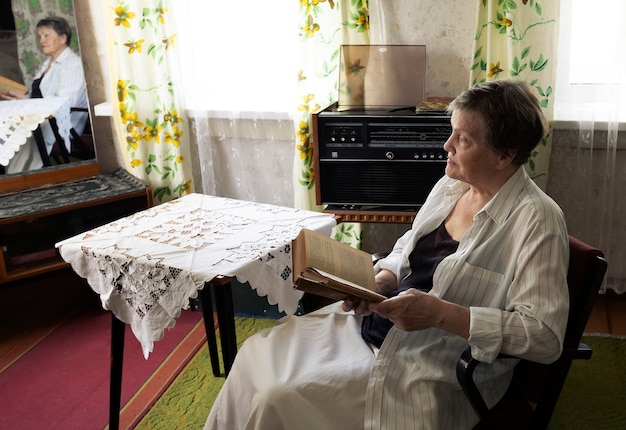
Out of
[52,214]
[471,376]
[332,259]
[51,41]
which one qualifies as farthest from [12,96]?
[471,376]

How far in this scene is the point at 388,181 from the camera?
240cm

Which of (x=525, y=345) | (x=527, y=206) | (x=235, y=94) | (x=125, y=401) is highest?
(x=235, y=94)

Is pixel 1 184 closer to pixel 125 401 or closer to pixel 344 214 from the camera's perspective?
pixel 125 401

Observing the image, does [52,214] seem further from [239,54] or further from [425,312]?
[425,312]

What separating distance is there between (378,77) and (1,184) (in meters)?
1.78

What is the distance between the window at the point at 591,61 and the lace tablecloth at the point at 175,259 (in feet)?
4.32

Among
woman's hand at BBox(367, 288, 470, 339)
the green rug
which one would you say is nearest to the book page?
woman's hand at BBox(367, 288, 470, 339)

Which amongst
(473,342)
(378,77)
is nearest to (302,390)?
(473,342)

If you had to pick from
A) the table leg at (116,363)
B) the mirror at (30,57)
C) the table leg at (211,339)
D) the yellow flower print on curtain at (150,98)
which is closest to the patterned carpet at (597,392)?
the table leg at (211,339)

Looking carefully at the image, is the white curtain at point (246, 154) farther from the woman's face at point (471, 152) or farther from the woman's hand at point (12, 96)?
the woman's face at point (471, 152)

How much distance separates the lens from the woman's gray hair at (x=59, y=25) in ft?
9.28

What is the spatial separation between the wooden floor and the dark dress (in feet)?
4.34

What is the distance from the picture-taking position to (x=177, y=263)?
1508 mm

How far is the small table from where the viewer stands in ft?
4.90
